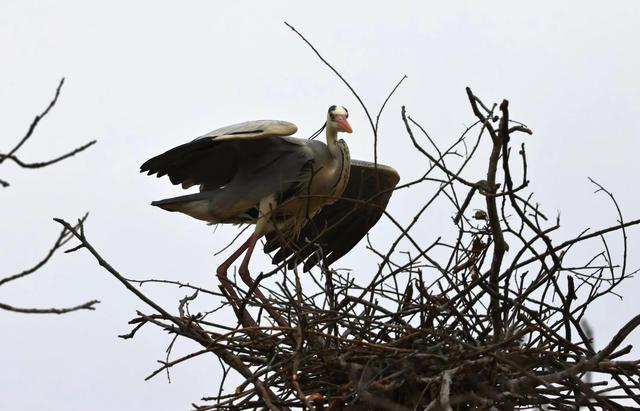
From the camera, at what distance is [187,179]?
6.46 metres

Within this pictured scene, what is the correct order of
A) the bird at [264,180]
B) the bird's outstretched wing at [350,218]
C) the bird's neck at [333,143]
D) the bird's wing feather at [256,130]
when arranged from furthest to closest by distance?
the bird's outstretched wing at [350,218], the bird's neck at [333,143], the bird at [264,180], the bird's wing feather at [256,130]

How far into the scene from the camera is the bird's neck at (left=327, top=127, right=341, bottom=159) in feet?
21.4

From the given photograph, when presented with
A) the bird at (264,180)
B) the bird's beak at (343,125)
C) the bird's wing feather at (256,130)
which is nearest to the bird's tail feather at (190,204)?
the bird at (264,180)

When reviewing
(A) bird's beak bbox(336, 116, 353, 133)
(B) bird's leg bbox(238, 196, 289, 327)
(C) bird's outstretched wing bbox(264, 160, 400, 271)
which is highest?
(A) bird's beak bbox(336, 116, 353, 133)

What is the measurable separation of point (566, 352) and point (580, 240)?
1.61ft

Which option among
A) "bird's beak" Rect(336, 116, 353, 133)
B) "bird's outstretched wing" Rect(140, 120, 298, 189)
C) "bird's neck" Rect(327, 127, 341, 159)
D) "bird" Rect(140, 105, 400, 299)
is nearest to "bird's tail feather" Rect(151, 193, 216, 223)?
"bird" Rect(140, 105, 400, 299)

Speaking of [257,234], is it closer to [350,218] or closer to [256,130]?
[350,218]

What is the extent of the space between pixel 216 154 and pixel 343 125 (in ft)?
2.63

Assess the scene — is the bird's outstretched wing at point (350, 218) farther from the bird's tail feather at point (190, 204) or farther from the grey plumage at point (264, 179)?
the bird's tail feather at point (190, 204)

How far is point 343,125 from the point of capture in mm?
6477

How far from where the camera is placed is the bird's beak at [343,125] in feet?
21.2

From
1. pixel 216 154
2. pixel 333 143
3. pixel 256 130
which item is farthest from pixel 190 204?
pixel 333 143

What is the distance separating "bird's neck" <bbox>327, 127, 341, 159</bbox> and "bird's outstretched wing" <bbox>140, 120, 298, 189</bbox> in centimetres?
34

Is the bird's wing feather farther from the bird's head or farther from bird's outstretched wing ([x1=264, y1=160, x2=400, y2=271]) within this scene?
bird's outstretched wing ([x1=264, y1=160, x2=400, y2=271])
